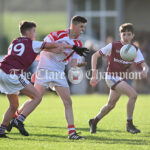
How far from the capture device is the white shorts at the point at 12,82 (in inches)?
307

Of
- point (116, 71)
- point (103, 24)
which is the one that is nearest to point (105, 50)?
point (116, 71)

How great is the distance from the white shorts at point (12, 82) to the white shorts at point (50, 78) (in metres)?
0.51

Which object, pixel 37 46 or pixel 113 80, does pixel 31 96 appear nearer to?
pixel 37 46

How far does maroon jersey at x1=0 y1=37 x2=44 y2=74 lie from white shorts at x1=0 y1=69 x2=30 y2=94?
0.07 m

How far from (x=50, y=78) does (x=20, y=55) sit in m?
0.69

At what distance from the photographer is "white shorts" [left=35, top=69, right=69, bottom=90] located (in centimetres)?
816

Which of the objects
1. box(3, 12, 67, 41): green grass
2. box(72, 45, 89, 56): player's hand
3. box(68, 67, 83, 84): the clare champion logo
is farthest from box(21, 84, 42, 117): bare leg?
box(3, 12, 67, 41): green grass

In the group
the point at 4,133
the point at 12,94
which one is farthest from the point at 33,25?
the point at 4,133

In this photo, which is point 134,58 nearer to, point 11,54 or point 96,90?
point 11,54

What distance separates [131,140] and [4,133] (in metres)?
2.04

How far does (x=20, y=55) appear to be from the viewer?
782 centimetres

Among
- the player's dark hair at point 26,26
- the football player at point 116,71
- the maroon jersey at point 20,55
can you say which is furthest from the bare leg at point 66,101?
the player's dark hair at point 26,26

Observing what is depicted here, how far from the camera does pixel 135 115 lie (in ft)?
39.6

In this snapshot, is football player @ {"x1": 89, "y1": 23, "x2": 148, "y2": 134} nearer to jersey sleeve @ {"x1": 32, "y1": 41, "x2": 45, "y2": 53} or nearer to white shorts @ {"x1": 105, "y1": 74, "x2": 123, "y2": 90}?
white shorts @ {"x1": 105, "y1": 74, "x2": 123, "y2": 90}
